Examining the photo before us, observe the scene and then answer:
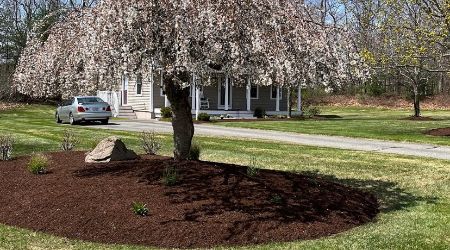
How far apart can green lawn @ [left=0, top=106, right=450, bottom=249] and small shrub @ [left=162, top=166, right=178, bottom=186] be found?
6.13 ft

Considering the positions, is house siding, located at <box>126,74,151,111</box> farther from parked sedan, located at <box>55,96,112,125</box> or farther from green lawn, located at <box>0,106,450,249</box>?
green lawn, located at <box>0,106,450,249</box>

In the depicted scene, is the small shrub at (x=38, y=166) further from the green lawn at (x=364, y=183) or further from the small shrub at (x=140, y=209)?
the small shrub at (x=140, y=209)

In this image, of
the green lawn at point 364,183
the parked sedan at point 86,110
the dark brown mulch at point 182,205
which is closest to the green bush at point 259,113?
the parked sedan at point 86,110

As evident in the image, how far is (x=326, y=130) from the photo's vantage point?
24172mm

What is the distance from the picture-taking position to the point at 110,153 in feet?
32.6

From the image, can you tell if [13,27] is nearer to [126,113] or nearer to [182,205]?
[126,113]

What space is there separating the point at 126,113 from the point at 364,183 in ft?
87.6

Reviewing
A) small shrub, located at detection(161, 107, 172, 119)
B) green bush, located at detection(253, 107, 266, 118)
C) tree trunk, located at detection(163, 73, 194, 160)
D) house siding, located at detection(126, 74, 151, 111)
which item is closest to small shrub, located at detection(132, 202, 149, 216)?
tree trunk, located at detection(163, 73, 194, 160)

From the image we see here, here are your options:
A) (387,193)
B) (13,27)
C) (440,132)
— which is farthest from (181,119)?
(13,27)

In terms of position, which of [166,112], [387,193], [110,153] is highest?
[166,112]

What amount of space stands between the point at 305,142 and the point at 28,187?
40.3ft

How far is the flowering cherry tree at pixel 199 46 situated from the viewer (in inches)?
255

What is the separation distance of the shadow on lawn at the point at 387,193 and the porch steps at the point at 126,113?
82.3 feet

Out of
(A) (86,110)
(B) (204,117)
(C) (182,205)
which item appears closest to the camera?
(C) (182,205)
